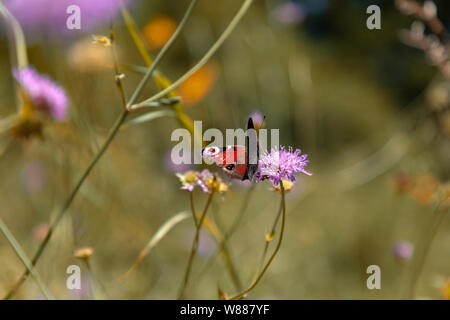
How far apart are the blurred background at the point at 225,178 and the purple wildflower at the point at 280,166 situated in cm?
2

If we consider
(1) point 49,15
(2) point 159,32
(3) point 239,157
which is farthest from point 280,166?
(2) point 159,32

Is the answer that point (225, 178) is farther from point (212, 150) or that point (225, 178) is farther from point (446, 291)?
point (446, 291)

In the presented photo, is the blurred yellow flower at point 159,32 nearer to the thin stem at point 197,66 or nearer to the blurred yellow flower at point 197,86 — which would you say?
the blurred yellow flower at point 197,86

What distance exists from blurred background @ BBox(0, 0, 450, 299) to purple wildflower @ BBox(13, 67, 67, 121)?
0.05ft

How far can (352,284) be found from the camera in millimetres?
1062

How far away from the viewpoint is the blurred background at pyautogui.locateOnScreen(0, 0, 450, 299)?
0.52 metres

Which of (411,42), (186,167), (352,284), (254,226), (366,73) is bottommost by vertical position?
(352,284)

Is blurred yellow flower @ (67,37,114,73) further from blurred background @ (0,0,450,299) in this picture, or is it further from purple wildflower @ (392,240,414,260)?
purple wildflower @ (392,240,414,260)

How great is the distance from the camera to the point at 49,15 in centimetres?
70

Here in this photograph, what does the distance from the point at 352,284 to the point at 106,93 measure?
2.57 feet

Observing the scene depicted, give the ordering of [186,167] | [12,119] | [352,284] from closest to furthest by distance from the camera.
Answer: [12,119] → [186,167] → [352,284]
